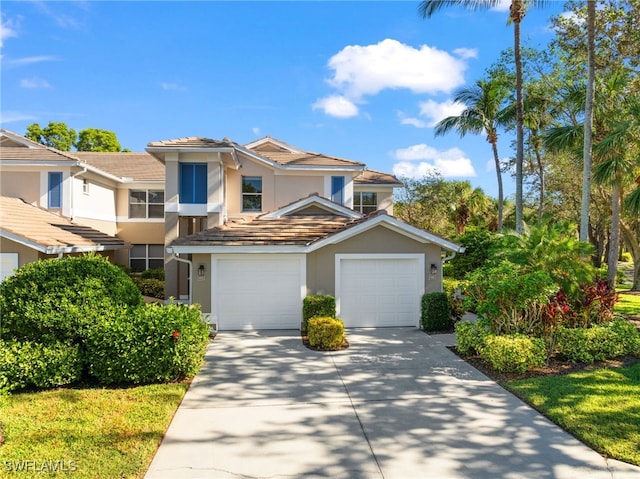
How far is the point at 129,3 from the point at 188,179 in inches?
274

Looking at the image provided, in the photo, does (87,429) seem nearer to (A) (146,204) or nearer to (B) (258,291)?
(B) (258,291)

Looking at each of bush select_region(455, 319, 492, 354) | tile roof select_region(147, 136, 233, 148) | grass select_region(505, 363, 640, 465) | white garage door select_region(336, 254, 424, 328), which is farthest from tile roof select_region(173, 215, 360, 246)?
grass select_region(505, 363, 640, 465)

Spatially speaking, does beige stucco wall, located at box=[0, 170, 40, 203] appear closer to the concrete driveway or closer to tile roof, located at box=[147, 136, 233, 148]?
tile roof, located at box=[147, 136, 233, 148]

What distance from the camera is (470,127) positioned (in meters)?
21.6

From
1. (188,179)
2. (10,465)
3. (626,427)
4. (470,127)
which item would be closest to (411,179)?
(470,127)

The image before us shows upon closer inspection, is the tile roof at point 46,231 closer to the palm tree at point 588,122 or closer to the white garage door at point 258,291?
the white garage door at point 258,291

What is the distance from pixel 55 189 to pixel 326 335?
1508cm

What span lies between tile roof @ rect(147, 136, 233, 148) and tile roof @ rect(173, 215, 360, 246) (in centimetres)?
386

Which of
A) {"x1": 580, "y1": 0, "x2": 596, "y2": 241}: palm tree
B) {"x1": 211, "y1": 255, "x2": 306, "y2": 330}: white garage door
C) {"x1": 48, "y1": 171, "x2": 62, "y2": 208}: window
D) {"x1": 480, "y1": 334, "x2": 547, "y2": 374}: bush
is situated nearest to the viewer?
{"x1": 480, "y1": 334, "x2": 547, "y2": 374}: bush

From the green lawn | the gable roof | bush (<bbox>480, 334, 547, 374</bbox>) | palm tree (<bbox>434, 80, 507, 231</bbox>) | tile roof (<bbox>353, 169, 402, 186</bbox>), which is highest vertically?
palm tree (<bbox>434, 80, 507, 231</bbox>)

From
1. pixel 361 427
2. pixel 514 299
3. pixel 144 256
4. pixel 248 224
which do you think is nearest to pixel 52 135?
pixel 144 256

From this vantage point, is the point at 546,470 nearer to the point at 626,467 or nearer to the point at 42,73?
the point at 626,467

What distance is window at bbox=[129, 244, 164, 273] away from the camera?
20.9 metres

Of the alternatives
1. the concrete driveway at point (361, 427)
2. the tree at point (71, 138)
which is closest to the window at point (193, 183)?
the concrete driveway at point (361, 427)
